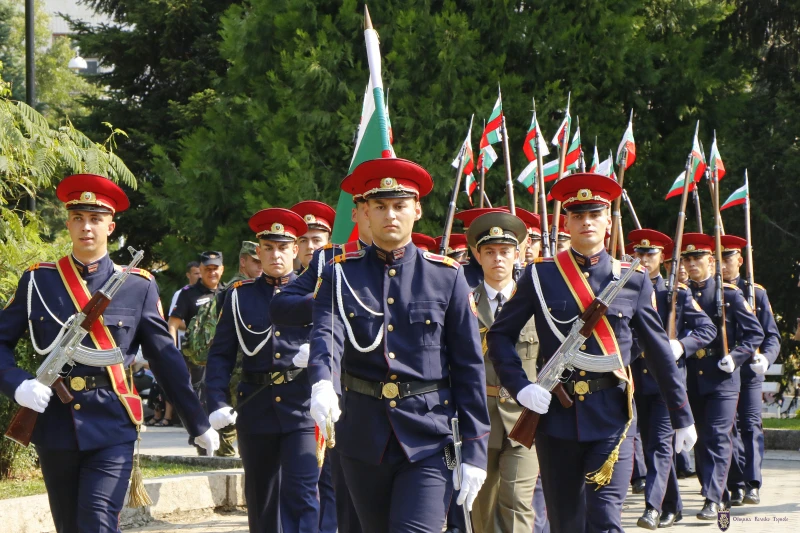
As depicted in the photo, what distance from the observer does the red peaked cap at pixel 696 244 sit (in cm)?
1096

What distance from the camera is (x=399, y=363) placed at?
529cm

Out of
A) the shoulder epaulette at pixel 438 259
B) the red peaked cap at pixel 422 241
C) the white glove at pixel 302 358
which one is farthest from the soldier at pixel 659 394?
the shoulder epaulette at pixel 438 259

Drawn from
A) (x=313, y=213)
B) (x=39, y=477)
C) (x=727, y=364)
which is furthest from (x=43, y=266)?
(x=727, y=364)

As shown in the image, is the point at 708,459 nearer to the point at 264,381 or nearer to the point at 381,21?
the point at 264,381

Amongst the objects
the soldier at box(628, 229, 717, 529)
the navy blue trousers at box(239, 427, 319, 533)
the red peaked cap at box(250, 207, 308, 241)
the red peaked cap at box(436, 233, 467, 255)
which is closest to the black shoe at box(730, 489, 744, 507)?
the soldier at box(628, 229, 717, 529)

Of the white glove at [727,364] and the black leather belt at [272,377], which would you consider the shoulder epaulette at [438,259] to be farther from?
the white glove at [727,364]

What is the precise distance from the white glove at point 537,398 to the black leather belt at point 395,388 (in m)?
1.00

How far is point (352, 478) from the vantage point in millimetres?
5367

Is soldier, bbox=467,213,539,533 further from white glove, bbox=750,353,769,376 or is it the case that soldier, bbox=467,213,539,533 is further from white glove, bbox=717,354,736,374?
white glove, bbox=750,353,769,376

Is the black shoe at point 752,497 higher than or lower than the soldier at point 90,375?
lower

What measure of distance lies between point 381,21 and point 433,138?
6.96ft

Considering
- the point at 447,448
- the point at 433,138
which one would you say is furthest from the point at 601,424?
the point at 433,138

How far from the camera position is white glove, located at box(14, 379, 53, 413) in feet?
19.6

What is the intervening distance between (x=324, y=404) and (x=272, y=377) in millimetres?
2948
